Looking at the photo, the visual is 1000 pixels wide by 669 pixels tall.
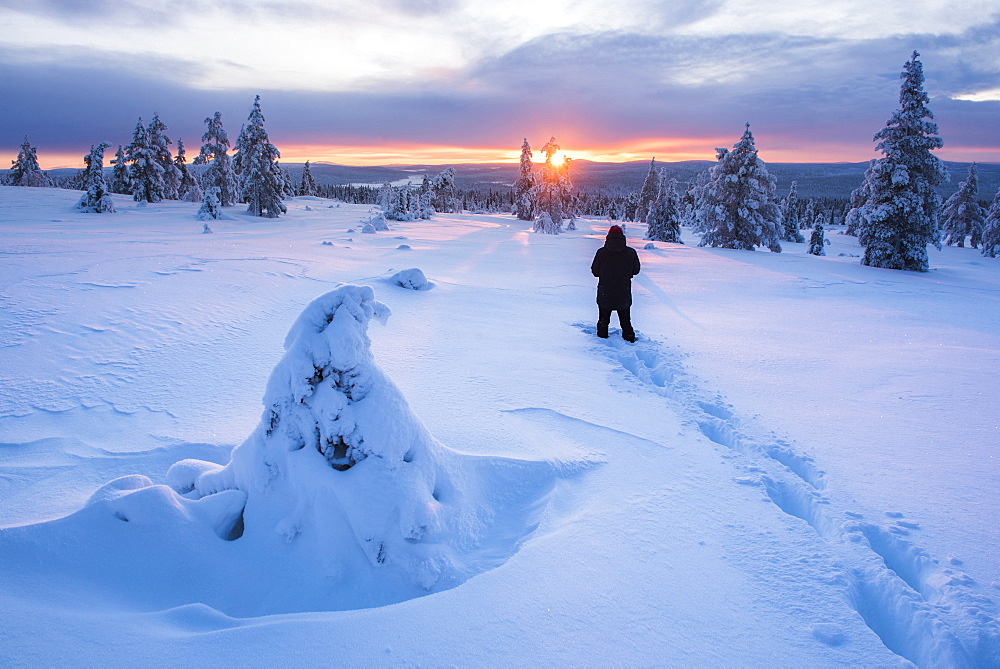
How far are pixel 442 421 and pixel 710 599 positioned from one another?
254 cm

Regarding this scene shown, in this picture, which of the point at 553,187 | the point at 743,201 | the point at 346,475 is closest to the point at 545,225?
the point at 553,187

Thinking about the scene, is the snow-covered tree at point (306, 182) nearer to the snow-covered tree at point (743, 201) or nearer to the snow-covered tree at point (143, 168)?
the snow-covered tree at point (143, 168)

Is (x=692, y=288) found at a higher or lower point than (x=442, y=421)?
higher

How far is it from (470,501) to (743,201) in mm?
29760

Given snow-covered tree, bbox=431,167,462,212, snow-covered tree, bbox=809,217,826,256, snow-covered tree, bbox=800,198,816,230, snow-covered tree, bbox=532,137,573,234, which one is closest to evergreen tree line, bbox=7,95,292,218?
snow-covered tree, bbox=532,137,573,234

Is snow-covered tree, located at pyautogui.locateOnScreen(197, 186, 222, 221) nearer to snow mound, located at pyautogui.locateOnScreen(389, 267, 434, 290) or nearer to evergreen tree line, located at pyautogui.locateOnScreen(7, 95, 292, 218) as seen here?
evergreen tree line, located at pyautogui.locateOnScreen(7, 95, 292, 218)

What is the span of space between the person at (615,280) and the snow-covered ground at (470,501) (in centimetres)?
135

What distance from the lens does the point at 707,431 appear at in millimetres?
4586

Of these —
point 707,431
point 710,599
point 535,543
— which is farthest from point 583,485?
point 707,431

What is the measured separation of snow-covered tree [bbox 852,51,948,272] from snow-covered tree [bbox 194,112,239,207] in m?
41.7

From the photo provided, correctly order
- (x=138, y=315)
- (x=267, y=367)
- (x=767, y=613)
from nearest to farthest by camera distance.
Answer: (x=767, y=613) < (x=267, y=367) < (x=138, y=315)

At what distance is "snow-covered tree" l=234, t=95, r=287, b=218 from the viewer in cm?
→ 3079

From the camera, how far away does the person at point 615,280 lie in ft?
25.6

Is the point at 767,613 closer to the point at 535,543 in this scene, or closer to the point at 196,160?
the point at 535,543
